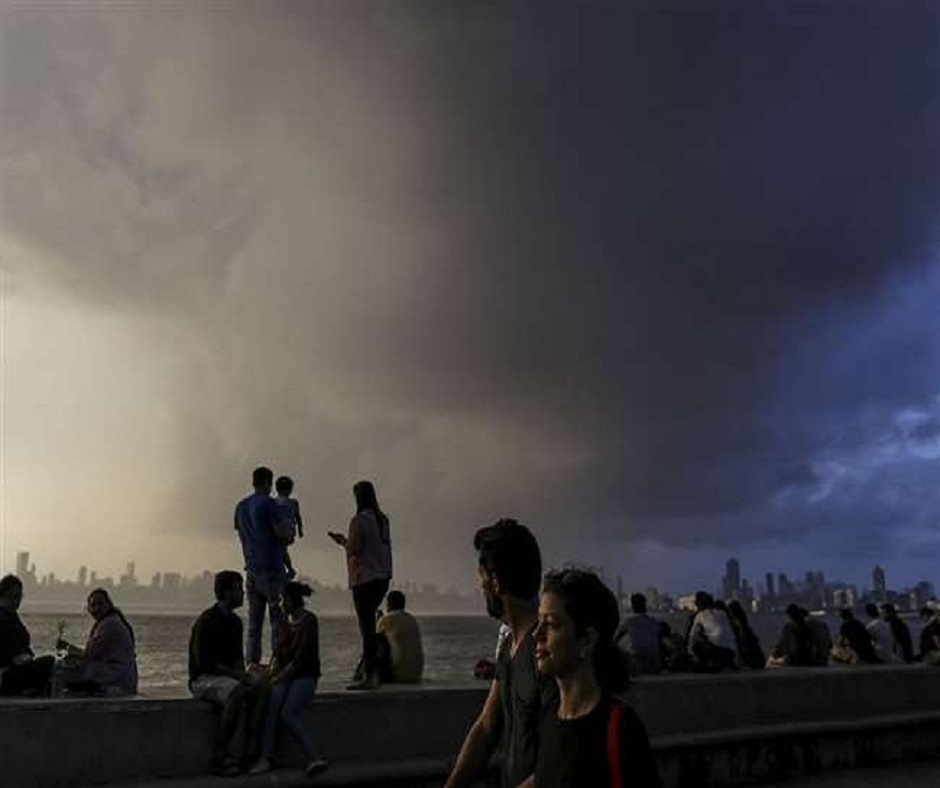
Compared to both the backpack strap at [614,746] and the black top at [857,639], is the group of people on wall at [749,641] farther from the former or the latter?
the backpack strap at [614,746]

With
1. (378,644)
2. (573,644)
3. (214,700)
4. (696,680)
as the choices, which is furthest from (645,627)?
(573,644)

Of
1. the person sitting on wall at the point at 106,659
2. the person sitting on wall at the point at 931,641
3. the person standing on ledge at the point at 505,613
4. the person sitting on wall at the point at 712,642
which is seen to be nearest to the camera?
the person standing on ledge at the point at 505,613

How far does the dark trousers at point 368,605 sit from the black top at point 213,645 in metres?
1.84

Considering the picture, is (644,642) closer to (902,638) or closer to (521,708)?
(902,638)

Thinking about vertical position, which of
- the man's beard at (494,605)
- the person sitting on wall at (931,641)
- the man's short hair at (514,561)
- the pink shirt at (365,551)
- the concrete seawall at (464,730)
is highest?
the pink shirt at (365,551)

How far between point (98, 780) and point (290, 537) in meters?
3.34

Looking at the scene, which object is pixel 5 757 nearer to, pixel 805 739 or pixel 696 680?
pixel 696 680

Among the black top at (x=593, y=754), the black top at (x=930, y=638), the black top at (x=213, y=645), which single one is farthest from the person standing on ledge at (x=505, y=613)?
the black top at (x=930, y=638)

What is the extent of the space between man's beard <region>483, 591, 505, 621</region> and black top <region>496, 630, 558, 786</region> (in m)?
0.19

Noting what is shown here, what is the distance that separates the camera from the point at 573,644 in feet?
9.46

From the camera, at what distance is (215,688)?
736 cm

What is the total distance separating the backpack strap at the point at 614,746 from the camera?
252 centimetres

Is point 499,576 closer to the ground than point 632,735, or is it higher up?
higher up

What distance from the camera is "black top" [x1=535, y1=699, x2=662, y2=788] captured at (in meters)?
2.54
